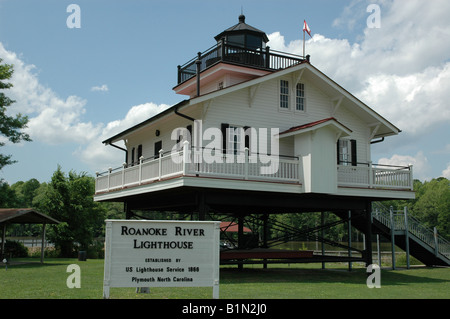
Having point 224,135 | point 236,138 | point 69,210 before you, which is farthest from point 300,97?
point 69,210

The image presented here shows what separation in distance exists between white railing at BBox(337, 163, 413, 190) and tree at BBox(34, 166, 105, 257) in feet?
95.4

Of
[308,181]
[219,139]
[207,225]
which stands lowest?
[207,225]

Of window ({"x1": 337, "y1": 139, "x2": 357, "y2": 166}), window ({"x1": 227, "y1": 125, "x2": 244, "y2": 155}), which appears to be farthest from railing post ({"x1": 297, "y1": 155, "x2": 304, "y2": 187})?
window ({"x1": 337, "y1": 139, "x2": 357, "y2": 166})

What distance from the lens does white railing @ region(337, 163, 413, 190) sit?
74.6 ft

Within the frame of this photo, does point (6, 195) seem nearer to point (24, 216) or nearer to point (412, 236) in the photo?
point (24, 216)

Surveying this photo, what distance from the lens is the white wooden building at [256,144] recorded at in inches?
779

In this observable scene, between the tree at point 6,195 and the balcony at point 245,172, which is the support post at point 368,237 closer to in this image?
the balcony at point 245,172

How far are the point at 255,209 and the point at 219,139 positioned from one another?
280 inches

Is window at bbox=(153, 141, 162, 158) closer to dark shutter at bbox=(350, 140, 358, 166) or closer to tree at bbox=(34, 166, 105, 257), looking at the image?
dark shutter at bbox=(350, 140, 358, 166)

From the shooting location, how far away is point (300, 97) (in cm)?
2453

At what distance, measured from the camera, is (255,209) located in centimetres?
2697

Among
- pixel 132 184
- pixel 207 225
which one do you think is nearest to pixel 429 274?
pixel 132 184

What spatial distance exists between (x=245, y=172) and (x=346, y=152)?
8078mm
